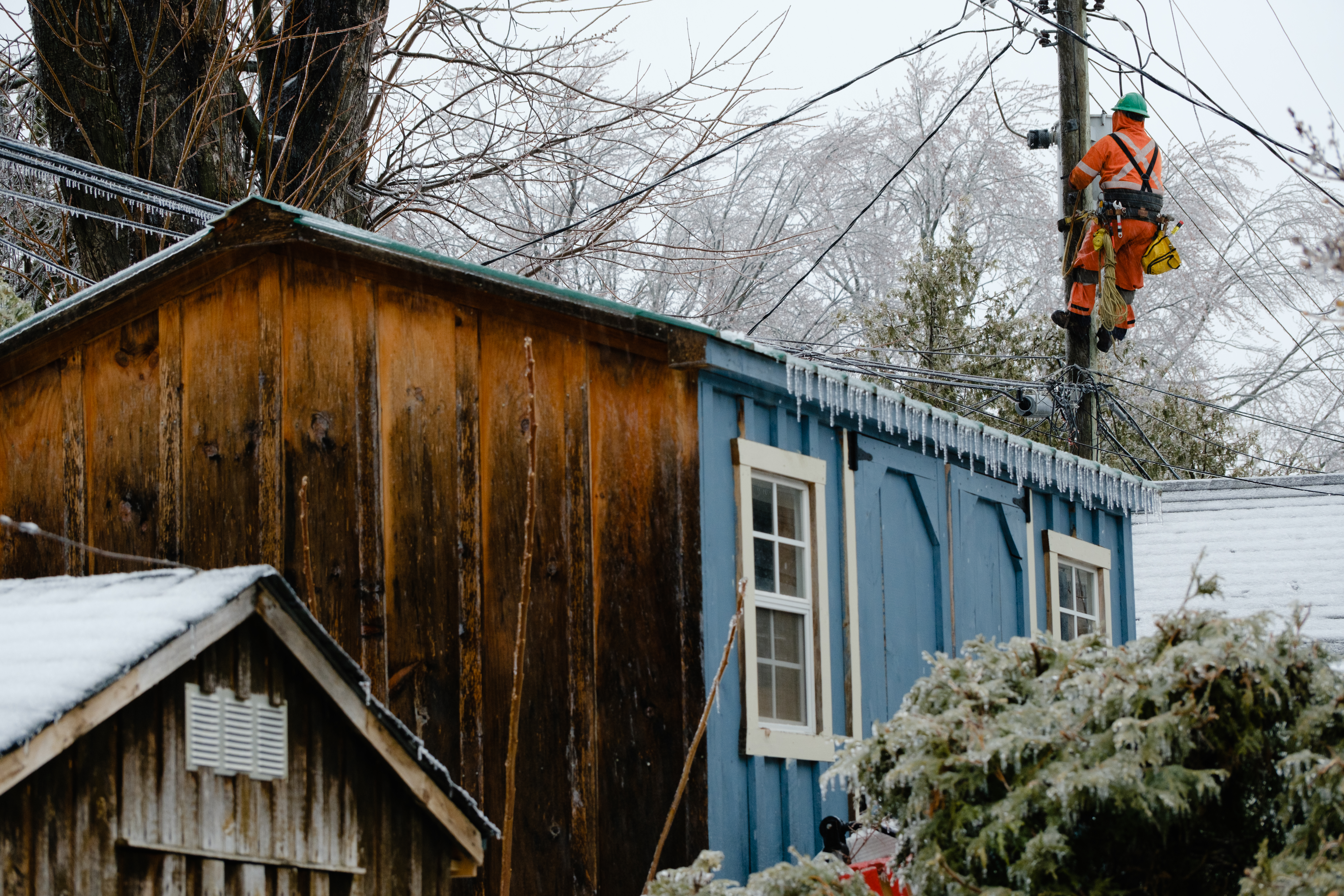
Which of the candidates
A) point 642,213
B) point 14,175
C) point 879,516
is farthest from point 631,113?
point 642,213

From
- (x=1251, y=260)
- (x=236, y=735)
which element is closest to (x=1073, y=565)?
(x=236, y=735)

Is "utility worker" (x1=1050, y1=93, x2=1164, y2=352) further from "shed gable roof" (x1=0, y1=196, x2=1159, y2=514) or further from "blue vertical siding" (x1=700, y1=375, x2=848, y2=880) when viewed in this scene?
"blue vertical siding" (x1=700, y1=375, x2=848, y2=880)

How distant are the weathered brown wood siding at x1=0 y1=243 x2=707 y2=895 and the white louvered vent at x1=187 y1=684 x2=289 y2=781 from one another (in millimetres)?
2427

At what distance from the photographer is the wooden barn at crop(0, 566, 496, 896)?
4938mm

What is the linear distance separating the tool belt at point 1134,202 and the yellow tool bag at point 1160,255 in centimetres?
28

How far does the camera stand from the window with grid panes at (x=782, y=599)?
28.2 ft

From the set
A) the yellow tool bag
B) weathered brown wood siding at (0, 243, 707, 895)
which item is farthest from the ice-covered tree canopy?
the yellow tool bag

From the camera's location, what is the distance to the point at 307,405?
8492 millimetres

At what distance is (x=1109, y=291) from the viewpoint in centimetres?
1419

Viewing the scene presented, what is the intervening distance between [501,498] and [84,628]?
3186mm

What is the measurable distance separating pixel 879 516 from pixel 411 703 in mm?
3116

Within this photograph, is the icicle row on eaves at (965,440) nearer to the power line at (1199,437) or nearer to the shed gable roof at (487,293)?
the shed gable roof at (487,293)

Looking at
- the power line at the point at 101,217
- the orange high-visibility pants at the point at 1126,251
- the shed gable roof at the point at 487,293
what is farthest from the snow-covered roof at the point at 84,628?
the orange high-visibility pants at the point at 1126,251

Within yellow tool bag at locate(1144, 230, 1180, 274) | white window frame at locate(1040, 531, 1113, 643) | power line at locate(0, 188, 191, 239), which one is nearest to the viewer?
power line at locate(0, 188, 191, 239)
